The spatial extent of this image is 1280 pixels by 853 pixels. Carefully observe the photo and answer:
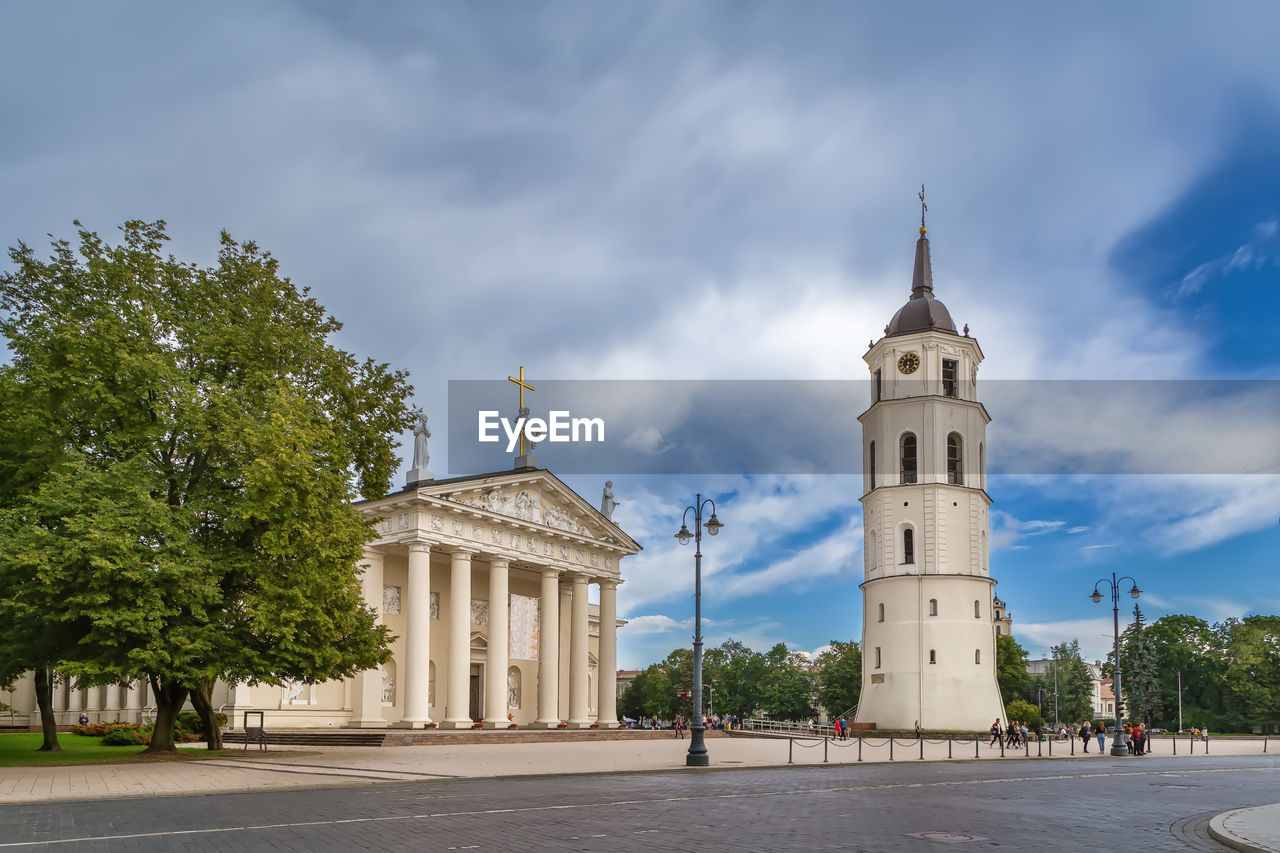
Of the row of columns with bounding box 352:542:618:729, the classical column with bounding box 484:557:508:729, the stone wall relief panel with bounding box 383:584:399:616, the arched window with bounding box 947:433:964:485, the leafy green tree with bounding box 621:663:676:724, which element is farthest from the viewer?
the leafy green tree with bounding box 621:663:676:724

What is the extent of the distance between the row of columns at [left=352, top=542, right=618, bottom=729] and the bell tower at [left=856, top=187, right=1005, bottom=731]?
781 inches

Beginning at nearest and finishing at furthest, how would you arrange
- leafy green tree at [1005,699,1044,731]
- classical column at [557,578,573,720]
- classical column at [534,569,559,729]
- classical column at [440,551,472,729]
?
classical column at [440,551,472,729], classical column at [534,569,559,729], classical column at [557,578,573,720], leafy green tree at [1005,699,1044,731]

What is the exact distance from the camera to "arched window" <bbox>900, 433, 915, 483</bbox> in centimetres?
6981

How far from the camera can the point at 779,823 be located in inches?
599

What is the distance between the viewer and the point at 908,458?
230 feet

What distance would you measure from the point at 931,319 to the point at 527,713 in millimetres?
37713

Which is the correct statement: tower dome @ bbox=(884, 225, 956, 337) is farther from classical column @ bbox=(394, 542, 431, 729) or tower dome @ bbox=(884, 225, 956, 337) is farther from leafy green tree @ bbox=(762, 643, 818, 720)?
leafy green tree @ bbox=(762, 643, 818, 720)

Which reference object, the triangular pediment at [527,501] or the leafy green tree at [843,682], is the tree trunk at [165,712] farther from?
the leafy green tree at [843,682]

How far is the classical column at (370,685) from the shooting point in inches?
1841

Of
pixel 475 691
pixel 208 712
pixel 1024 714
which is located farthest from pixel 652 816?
pixel 1024 714

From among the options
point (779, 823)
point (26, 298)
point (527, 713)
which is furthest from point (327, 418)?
point (527, 713)

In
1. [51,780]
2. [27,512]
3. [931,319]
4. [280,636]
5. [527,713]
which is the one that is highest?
[931,319]

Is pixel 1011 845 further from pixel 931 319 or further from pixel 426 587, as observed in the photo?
pixel 931 319

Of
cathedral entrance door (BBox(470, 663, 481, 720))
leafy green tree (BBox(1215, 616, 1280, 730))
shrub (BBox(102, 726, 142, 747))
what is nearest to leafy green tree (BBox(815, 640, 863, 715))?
leafy green tree (BBox(1215, 616, 1280, 730))
